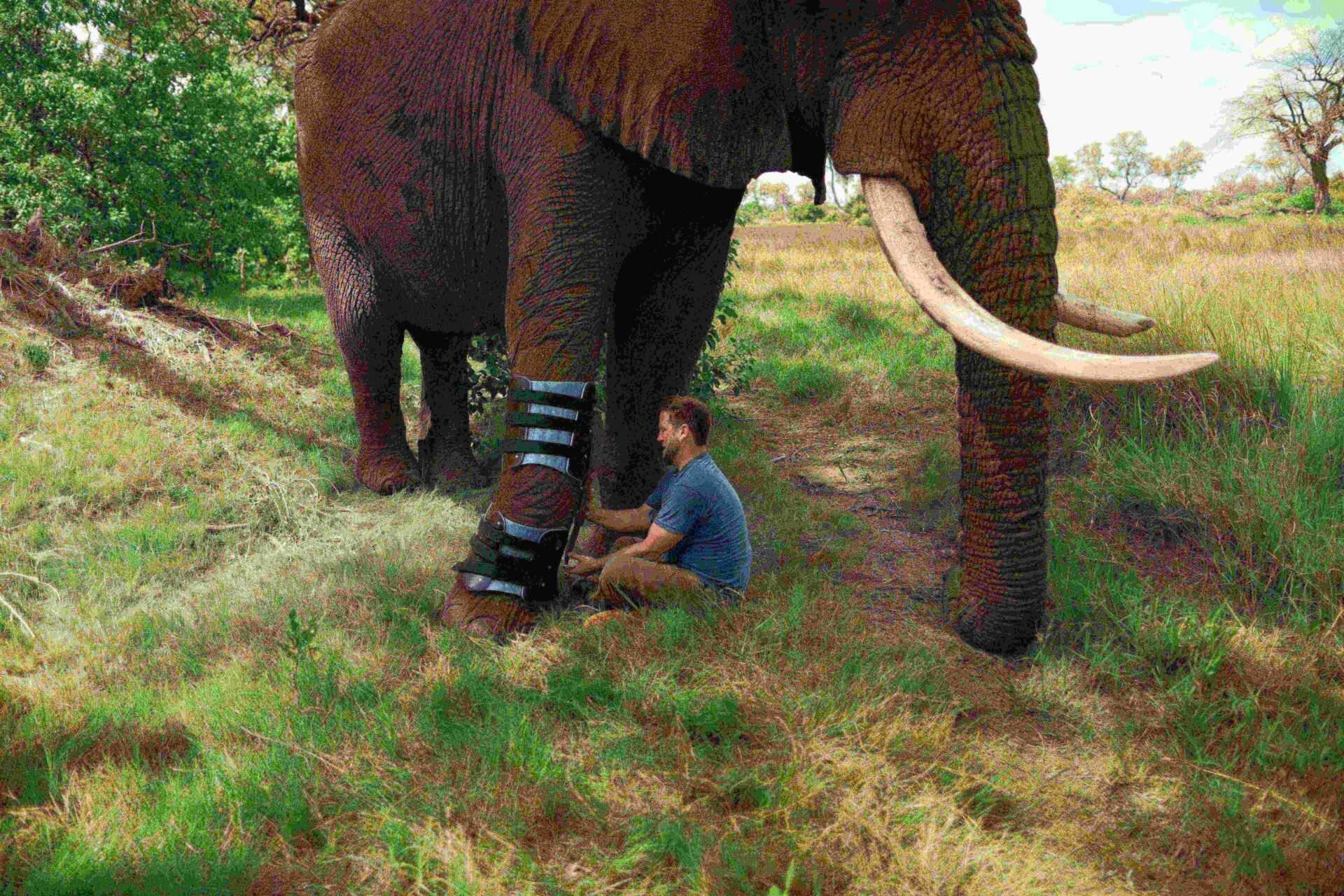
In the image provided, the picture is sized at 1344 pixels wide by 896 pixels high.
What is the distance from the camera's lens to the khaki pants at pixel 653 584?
3812 mm

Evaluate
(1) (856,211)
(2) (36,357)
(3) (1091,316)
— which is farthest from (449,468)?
(1) (856,211)

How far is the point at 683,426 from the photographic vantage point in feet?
12.8

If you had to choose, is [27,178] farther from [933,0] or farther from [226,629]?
Result: [933,0]

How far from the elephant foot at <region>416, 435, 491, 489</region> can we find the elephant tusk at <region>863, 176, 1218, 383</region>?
3546 mm

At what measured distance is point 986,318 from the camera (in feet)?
9.53

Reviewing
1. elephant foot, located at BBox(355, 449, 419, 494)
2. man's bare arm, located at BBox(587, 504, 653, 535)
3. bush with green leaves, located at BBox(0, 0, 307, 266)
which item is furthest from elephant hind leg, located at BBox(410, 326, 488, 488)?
bush with green leaves, located at BBox(0, 0, 307, 266)

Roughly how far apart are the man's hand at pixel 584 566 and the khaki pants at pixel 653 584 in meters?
0.25

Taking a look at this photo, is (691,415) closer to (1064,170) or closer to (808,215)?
(808,215)

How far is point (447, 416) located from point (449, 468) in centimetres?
31

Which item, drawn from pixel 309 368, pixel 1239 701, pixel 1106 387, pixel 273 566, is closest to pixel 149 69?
pixel 309 368

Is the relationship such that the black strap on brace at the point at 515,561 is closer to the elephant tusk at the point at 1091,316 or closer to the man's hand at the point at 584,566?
the man's hand at the point at 584,566

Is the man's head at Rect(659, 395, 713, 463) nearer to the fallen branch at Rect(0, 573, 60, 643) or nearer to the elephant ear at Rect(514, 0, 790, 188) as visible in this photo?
the elephant ear at Rect(514, 0, 790, 188)

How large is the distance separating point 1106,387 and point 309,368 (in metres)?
6.56

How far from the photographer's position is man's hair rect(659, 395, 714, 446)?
3.90 metres
